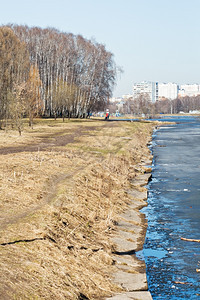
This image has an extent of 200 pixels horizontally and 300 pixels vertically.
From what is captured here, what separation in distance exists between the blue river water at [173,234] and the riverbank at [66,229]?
43 cm

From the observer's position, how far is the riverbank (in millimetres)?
8627

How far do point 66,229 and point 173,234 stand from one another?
4047 mm

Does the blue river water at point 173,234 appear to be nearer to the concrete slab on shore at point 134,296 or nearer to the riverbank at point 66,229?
the riverbank at point 66,229

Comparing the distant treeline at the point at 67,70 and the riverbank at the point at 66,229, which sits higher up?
the distant treeline at the point at 67,70

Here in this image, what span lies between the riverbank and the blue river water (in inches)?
17.0

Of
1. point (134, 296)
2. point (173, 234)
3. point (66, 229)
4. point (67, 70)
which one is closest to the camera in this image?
point (134, 296)

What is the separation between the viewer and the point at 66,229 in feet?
39.5

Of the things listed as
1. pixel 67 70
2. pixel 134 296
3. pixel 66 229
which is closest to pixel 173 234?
pixel 66 229

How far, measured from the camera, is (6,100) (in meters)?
44.5

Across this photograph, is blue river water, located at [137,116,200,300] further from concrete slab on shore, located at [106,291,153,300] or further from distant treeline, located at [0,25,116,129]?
distant treeline, located at [0,25,116,129]

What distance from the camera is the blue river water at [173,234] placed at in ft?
33.9

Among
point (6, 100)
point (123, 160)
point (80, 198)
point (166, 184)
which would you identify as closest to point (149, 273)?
point (80, 198)

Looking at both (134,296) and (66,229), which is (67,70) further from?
(134,296)

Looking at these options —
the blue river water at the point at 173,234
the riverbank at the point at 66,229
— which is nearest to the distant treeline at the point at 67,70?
the blue river water at the point at 173,234
